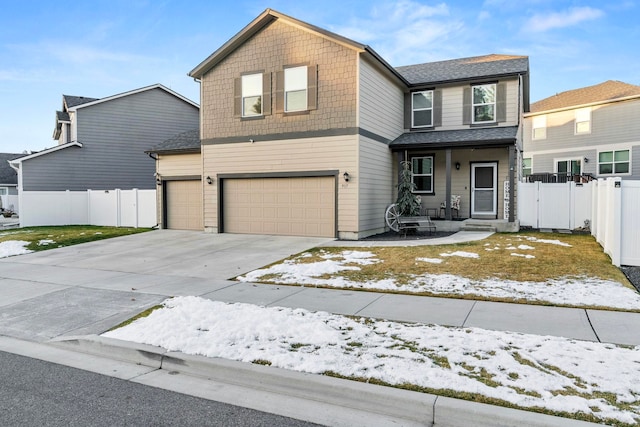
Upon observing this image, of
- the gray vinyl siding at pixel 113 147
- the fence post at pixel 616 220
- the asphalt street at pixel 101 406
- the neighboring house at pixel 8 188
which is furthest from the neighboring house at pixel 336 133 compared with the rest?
the neighboring house at pixel 8 188

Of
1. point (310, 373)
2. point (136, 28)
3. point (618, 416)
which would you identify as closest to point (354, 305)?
point (310, 373)

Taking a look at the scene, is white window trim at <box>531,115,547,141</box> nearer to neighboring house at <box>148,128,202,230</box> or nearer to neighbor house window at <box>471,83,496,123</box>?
neighbor house window at <box>471,83,496,123</box>

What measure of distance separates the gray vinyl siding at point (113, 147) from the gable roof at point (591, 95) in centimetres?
2212

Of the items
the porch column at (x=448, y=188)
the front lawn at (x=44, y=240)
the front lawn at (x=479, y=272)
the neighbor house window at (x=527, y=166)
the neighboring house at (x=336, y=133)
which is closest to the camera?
the front lawn at (x=479, y=272)

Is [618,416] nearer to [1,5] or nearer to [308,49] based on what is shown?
[308,49]

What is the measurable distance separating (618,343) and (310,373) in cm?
329

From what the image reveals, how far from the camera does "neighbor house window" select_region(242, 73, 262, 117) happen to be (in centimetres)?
1539

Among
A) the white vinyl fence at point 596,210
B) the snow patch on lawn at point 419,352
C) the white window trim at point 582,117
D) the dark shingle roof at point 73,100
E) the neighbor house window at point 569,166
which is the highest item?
the dark shingle roof at point 73,100

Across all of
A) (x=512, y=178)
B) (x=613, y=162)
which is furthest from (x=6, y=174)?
(x=613, y=162)

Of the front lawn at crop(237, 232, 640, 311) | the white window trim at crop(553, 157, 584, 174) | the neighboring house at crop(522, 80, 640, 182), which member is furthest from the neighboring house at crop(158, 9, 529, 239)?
the white window trim at crop(553, 157, 584, 174)

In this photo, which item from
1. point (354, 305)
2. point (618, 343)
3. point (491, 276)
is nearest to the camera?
point (618, 343)

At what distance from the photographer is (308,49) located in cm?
1446

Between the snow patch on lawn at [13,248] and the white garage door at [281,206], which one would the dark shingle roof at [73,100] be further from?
the white garage door at [281,206]

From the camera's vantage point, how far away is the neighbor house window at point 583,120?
77.2 feet
